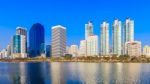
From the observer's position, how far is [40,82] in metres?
52.8

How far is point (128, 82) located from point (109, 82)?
3.13 m

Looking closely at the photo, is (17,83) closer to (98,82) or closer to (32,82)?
(32,82)

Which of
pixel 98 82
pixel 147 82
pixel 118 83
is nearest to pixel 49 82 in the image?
pixel 98 82

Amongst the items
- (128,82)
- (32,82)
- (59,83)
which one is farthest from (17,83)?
(128,82)

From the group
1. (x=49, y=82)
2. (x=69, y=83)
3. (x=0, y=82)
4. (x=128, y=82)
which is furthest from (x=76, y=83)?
(x=0, y=82)

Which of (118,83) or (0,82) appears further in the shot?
(0,82)

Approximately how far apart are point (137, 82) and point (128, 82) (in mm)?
1437

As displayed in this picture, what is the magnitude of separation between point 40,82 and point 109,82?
11.5 metres

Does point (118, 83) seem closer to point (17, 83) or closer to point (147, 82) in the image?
point (147, 82)

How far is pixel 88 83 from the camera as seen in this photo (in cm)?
5006

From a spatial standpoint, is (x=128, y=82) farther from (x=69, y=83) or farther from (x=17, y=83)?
(x=17, y=83)

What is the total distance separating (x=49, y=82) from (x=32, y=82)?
2813mm

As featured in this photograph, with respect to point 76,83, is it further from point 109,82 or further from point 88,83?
point 109,82

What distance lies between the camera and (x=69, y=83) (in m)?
50.9
